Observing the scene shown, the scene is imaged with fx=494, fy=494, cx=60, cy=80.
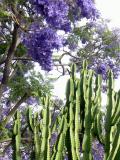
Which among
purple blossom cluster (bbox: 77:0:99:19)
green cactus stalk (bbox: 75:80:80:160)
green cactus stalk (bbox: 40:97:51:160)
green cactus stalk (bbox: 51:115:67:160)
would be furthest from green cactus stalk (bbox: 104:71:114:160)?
purple blossom cluster (bbox: 77:0:99:19)

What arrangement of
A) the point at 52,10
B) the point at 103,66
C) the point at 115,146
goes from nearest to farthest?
1. the point at 115,146
2. the point at 52,10
3. the point at 103,66

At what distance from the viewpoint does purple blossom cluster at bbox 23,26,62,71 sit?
30.0 feet

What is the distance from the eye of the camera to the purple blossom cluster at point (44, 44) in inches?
360

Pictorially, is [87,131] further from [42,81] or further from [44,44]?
[42,81]

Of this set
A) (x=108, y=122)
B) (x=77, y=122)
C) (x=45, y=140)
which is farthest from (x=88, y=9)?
(x=45, y=140)

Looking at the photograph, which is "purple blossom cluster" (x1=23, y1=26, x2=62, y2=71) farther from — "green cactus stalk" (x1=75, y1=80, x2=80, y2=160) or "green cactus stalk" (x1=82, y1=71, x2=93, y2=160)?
"green cactus stalk" (x1=82, y1=71, x2=93, y2=160)

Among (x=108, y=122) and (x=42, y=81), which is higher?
(x=42, y=81)

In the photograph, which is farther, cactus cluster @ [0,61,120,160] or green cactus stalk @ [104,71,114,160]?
green cactus stalk @ [104,71,114,160]

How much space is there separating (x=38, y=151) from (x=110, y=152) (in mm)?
795

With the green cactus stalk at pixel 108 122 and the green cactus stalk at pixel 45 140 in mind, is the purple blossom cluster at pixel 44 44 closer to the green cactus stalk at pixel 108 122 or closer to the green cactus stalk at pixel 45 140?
the green cactus stalk at pixel 108 122

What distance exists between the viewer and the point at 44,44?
9156 mm

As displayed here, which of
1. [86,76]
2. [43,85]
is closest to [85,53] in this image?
[43,85]

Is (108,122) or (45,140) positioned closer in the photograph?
(45,140)


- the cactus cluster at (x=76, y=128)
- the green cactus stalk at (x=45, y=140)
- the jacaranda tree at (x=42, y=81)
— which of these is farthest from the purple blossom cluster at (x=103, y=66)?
the green cactus stalk at (x=45, y=140)
